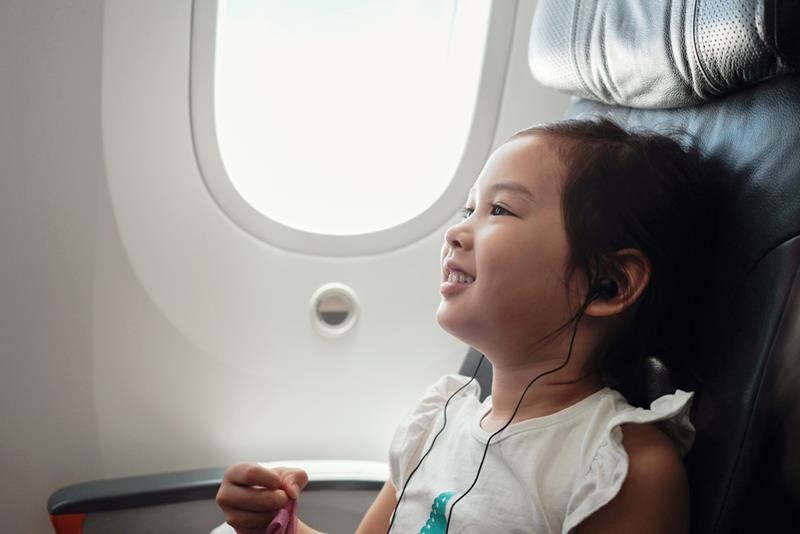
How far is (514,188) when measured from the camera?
3.46 feet

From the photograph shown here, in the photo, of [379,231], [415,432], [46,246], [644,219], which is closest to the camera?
[644,219]

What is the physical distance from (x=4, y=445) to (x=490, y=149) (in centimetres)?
117

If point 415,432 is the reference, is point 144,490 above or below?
below

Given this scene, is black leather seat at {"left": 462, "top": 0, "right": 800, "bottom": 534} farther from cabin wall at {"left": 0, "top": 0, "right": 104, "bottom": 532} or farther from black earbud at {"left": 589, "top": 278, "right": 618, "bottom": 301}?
cabin wall at {"left": 0, "top": 0, "right": 104, "bottom": 532}

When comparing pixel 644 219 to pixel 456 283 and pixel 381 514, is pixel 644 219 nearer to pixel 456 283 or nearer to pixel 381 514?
Result: pixel 456 283

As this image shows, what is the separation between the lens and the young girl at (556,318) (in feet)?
3.10

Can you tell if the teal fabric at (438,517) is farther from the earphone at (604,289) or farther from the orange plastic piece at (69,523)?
the orange plastic piece at (69,523)

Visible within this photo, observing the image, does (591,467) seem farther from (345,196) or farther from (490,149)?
(345,196)

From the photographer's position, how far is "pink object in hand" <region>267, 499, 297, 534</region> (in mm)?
1015

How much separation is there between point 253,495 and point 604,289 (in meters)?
0.51

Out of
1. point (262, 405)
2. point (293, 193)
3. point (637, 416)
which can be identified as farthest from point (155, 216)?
point (637, 416)

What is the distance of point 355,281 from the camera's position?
1.79m

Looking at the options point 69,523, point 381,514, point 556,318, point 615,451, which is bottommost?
point 69,523

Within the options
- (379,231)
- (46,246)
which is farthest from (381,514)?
(46,246)
